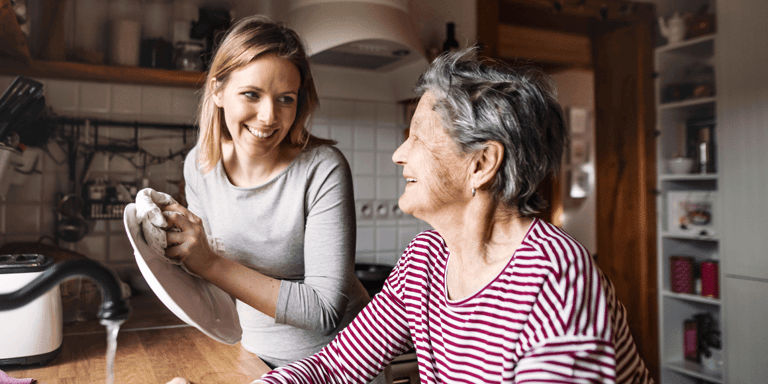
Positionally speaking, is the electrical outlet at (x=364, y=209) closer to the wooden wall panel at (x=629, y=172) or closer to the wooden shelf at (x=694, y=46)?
the wooden wall panel at (x=629, y=172)

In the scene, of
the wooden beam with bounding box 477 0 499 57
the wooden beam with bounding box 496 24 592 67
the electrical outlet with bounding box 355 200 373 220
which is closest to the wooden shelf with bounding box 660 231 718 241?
the wooden beam with bounding box 496 24 592 67

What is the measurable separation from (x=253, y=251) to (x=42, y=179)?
132 cm

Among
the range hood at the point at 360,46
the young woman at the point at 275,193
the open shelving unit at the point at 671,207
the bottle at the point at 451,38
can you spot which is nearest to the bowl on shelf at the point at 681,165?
the open shelving unit at the point at 671,207

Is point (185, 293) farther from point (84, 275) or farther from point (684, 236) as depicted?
point (684, 236)

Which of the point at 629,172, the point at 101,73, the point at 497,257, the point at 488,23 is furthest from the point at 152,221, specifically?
the point at 629,172

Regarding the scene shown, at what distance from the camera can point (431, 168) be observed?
2.99ft

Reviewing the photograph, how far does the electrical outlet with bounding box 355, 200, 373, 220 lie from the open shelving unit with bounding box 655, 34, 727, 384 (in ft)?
5.90

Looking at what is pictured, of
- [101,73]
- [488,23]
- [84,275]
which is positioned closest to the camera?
[84,275]

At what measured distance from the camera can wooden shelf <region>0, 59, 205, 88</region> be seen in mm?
1941

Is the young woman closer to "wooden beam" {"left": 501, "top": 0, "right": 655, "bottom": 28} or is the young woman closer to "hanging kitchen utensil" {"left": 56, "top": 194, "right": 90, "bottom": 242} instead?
"hanging kitchen utensil" {"left": 56, "top": 194, "right": 90, "bottom": 242}

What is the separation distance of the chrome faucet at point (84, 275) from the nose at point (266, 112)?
439 millimetres

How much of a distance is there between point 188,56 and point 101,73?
334 mm

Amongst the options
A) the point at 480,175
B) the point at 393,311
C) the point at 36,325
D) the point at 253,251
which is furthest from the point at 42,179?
the point at 480,175

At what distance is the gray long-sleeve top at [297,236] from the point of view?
1.15 meters
